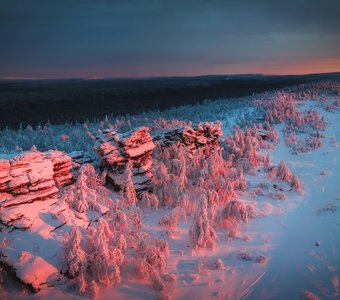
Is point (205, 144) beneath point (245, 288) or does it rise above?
above

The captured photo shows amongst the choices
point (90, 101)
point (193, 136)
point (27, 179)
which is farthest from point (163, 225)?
point (90, 101)

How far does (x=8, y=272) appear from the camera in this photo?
7.11 metres

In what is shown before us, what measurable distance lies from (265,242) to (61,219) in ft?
21.4

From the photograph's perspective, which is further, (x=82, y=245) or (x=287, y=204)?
(x=287, y=204)

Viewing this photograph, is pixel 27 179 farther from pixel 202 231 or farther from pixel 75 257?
pixel 202 231

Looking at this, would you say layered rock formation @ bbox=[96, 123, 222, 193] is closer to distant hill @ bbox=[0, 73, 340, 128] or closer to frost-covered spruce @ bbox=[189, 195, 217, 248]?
frost-covered spruce @ bbox=[189, 195, 217, 248]

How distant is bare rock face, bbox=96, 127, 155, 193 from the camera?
12.2m

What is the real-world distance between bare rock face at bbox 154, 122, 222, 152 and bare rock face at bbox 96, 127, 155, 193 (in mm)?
2266

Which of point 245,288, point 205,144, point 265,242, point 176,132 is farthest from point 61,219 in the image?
point 205,144

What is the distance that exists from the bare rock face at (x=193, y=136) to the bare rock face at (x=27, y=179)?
623cm

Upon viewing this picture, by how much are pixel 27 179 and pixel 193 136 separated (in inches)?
355

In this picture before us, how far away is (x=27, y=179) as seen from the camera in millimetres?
9133

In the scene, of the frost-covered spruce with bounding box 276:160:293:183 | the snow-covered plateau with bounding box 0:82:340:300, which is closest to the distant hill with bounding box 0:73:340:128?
the snow-covered plateau with bounding box 0:82:340:300

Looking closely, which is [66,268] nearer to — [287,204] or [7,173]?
[7,173]
